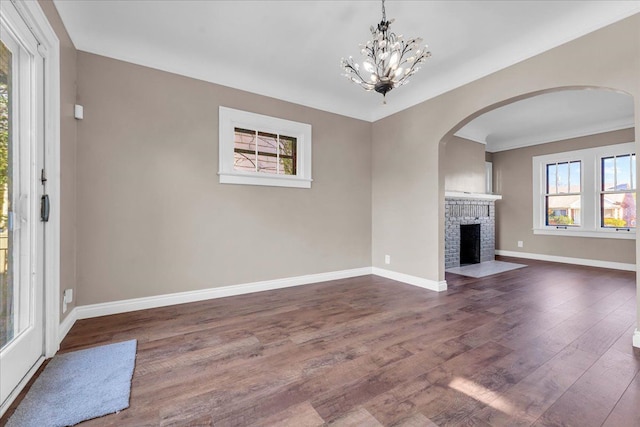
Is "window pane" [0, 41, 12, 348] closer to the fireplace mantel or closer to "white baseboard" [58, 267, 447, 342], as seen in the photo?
"white baseboard" [58, 267, 447, 342]

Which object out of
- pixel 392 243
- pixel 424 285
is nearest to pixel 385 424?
pixel 424 285

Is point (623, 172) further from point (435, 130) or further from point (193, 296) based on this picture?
point (193, 296)

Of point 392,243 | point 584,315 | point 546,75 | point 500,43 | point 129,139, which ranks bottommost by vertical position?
point 584,315

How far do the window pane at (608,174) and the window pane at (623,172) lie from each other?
7cm

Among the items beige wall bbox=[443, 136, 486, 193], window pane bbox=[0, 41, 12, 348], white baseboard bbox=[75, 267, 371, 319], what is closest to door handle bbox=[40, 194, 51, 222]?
window pane bbox=[0, 41, 12, 348]

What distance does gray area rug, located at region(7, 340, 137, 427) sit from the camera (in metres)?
1.38

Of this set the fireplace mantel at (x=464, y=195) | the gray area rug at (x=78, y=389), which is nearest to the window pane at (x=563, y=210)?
the fireplace mantel at (x=464, y=195)

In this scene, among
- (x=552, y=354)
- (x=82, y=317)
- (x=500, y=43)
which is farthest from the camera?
(x=500, y=43)

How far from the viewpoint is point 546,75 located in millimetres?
2652

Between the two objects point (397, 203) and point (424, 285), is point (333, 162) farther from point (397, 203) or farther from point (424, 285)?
point (424, 285)

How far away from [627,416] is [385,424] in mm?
1229

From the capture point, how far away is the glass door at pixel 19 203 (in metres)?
1.57

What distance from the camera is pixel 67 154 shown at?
2369 mm

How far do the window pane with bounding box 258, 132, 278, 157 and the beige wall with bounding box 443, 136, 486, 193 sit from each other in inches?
137
